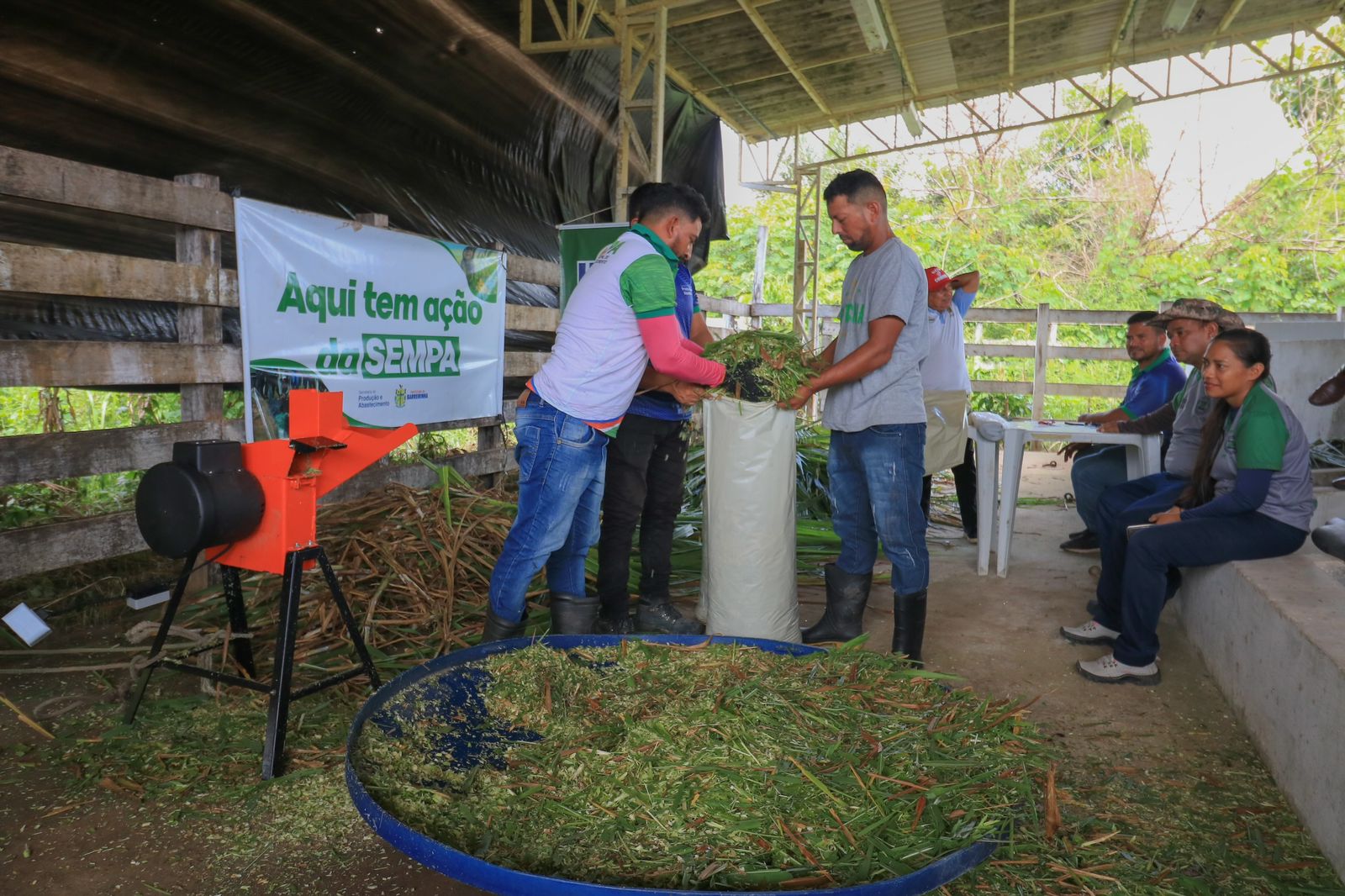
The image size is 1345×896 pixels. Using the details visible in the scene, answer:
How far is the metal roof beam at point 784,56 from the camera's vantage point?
7.06 meters

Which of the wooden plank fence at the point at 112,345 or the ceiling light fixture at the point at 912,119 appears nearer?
the wooden plank fence at the point at 112,345

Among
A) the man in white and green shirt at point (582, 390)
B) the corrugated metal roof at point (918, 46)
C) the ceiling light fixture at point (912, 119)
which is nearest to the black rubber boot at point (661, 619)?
the man in white and green shirt at point (582, 390)

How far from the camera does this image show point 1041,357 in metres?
9.88

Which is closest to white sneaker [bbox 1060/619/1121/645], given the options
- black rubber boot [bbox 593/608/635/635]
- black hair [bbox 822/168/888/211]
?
black rubber boot [bbox 593/608/635/635]

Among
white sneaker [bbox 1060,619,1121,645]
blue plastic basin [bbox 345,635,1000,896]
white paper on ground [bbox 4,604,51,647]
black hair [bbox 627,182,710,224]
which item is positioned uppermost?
black hair [bbox 627,182,710,224]

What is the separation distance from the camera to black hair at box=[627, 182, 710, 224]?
294cm

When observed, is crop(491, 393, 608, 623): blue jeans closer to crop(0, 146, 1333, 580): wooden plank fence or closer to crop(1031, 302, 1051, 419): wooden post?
crop(0, 146, 1333, 580): wooden plank fence

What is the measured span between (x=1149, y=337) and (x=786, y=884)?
4.20 m

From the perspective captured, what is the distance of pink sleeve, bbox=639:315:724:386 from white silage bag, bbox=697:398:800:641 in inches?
8.7

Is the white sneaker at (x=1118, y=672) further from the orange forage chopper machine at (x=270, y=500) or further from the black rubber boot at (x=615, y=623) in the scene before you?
the orange forage chopper machine at (x=270, y=500)

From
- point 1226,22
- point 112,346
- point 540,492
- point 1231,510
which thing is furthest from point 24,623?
point 1226,22

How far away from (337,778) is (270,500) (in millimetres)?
698

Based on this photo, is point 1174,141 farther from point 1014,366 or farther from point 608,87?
point 608,87

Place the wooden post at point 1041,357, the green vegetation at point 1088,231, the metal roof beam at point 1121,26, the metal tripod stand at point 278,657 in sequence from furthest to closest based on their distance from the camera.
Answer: the green vegetation at point 1088,231, the wooden post at point 1041,357, the metal roof beam at point 1121,26, the metal tripod stand at point 278,657
